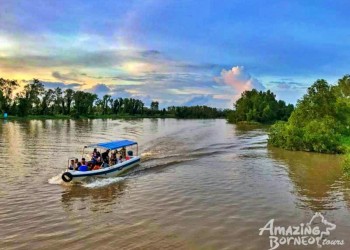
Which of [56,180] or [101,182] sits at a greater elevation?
[56,180]

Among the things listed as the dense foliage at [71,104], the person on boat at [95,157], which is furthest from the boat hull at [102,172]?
the dense foliage at [71,104]

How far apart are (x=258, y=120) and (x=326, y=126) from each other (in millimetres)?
77939

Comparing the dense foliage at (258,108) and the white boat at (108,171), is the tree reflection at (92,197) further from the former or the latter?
the dense foliage at (258,108)

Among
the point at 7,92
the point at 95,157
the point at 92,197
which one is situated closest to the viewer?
the point at 92,197

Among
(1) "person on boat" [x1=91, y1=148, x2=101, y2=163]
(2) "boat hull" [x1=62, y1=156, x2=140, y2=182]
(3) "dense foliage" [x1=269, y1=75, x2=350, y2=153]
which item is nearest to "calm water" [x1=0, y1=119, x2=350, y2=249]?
(2) "boat hull" [x1=62, y1=156, x2=140, y2=182]

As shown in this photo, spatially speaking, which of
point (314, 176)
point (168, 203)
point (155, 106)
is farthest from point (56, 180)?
point (155, 106)

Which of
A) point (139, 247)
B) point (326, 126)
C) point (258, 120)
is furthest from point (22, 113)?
point (139, 247)

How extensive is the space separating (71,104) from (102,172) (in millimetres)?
122020

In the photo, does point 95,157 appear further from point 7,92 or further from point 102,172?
point 7,92

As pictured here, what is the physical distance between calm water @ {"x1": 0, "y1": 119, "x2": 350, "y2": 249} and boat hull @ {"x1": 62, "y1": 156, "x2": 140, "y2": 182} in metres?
0.55

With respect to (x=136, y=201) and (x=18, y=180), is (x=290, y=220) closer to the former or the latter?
(x=136, y=201)

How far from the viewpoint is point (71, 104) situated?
142 m

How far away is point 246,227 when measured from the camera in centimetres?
1642

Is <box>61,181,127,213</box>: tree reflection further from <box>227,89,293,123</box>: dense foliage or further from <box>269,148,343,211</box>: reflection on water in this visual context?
<box>227,89,293,123</box>: dense foliage
